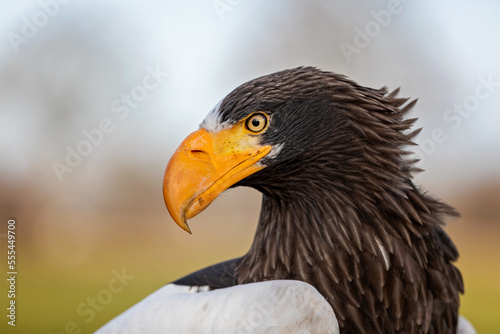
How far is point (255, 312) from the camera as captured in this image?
6.18 feet

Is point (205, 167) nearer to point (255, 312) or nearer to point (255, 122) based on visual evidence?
point (255, 122)

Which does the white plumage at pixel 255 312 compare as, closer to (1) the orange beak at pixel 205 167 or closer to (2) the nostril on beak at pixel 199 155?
(1) the orange beak at pixel 205 167

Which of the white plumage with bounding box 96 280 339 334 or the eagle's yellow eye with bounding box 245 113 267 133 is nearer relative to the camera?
the white plumage with bounding box 96 280 339 334

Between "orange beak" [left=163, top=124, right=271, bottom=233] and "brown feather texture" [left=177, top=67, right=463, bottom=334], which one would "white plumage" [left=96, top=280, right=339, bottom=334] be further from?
"orange beak" [left=163, top=124, right=271, bottom=233]

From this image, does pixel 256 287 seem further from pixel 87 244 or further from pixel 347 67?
pixel 87 244

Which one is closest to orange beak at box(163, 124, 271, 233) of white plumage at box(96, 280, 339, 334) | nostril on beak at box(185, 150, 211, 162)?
nostril on beak at box(185, 150, 211, 162)

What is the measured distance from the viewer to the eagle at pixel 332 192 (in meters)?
2.07

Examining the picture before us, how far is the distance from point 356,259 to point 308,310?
0.35 m

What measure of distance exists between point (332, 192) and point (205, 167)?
56 cm

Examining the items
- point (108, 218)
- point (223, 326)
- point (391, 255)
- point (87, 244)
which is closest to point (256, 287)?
point (223, 326)

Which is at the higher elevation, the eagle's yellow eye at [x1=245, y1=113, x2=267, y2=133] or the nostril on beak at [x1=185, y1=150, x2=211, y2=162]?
the eagle's yellow eye at [x1=245, y1=113, x2=267, y2=133]

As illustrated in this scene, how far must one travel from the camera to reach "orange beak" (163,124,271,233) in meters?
1.99

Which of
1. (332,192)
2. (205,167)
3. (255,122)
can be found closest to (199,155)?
(205,167)

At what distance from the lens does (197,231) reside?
12.1m
